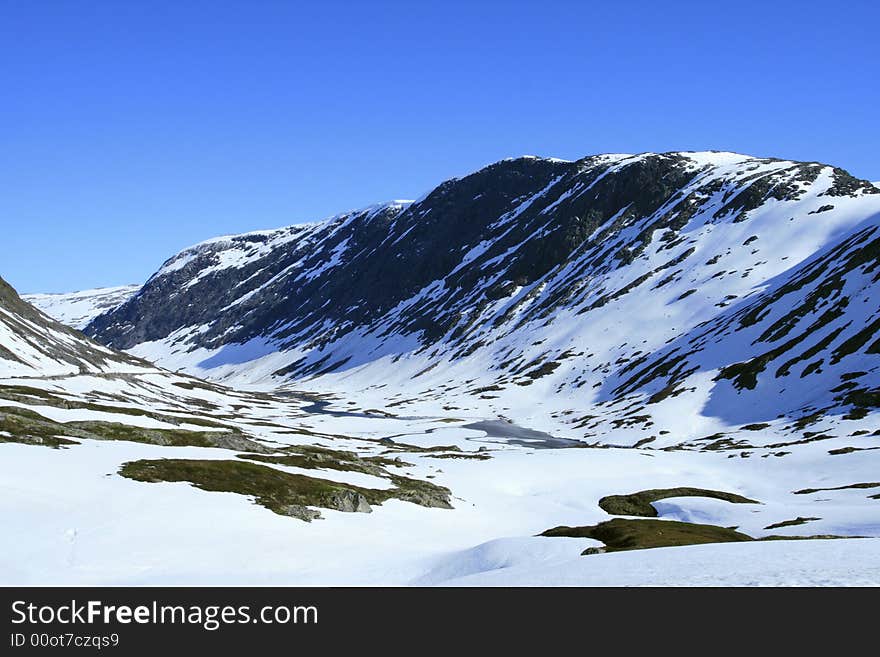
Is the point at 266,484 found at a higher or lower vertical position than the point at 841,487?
higher

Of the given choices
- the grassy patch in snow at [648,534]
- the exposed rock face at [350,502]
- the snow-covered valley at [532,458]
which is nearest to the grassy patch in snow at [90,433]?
the snow-covered valley at [532,458]

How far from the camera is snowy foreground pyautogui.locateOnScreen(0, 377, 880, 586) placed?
84.9 feet

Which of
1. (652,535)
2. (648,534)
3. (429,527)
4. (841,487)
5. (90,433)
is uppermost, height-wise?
(90,433)

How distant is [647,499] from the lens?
69.1 meters

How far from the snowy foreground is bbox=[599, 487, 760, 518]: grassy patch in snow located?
5.16ft

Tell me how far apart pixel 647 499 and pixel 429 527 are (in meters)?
27.7

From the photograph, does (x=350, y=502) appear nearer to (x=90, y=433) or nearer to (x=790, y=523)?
(x=90, y=433)

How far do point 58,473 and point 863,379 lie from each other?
9779 centimetres

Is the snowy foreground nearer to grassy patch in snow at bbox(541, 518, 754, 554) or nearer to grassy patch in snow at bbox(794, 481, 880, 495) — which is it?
grassy patch in snow at bbox(794, 481, 880, 495)

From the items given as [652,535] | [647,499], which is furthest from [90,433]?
[647,499]

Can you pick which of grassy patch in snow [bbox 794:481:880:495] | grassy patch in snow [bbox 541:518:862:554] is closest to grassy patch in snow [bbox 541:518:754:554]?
grassy patch in snow [bbox 541:518:862:554]

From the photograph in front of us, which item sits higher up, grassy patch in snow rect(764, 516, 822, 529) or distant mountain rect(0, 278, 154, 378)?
distant mountain rect(0, 278, 154, 378)

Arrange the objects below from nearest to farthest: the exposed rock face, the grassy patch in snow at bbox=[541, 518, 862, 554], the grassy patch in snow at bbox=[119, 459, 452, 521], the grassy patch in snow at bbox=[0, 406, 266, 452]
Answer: the grassy patch in snow at bbox=[541, 518, 862, 554] → the grassy patch in snow at bbox=[119, 459, 452, 521] → the exposed rock face → the grassy patch in snow at bbox=[0, 406, 266, 452]
